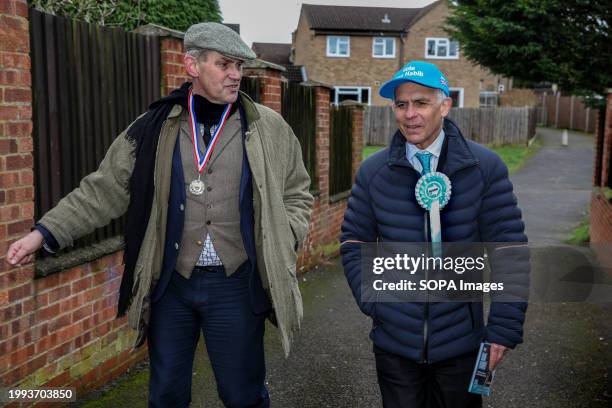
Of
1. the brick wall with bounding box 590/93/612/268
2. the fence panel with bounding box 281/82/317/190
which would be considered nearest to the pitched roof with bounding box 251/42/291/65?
the brick wall with bounding box 590/93/612/268

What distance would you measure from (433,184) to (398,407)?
3.19ft

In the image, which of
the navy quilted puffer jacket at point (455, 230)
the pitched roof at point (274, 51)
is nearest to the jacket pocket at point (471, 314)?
the navy quilted puffer jacket at point (455, 230)

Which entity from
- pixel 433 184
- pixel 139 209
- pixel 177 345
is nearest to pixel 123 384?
pixel 177 345

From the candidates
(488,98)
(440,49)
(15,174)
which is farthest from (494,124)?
(15,174)

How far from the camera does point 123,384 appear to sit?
4719mm

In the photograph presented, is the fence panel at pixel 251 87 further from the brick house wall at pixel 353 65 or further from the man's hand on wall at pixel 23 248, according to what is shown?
the brick house wall at pixel 353 65

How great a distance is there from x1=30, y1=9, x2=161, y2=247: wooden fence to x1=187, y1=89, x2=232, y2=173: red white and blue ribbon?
4.48 feet

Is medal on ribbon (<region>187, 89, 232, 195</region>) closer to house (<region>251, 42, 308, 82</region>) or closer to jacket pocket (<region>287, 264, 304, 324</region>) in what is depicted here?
jacket pocket (<region>287, 264, 304, 324</region>)

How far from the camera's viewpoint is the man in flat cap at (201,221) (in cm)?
305

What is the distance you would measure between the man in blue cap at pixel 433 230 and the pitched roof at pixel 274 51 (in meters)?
45.8

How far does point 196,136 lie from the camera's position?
312cm

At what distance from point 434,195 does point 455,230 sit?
18 centimetres

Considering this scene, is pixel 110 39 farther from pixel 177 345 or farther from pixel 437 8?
pixel 437 8

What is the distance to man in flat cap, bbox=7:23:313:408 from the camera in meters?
3.05
